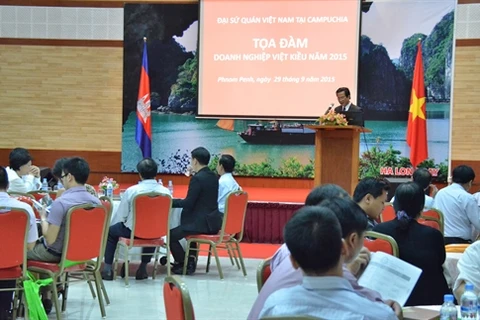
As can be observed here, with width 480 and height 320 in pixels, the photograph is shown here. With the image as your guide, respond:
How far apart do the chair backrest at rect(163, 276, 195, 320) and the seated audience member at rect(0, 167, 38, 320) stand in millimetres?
2295

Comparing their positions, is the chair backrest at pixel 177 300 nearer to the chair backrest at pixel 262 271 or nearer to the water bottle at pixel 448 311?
the chair backrest at pixel 262 271

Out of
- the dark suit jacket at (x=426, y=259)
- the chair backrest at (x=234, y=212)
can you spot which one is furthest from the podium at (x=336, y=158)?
the dark suit jacket at (x=426, y=259)

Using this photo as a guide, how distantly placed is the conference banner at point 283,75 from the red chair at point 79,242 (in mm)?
7032

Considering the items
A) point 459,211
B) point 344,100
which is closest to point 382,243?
point 459,211

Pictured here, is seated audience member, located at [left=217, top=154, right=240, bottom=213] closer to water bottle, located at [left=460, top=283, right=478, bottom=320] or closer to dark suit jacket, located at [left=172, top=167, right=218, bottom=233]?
dark suit jacket, located at [left=172, top=167, right=218, bottom=233]

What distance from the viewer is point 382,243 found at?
3.54 meters

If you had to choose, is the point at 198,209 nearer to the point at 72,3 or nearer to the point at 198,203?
the point at 198,203

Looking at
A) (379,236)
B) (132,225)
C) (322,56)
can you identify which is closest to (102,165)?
(322,56)

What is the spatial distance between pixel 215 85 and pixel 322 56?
1.86 m

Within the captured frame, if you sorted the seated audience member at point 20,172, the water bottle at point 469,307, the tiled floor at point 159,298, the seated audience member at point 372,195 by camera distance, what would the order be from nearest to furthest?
1. the water bottle at point 469,307
2. the seated audience member at point 372,195
3. the tiled floor at point 159,298
4. the seated audience member at point 20,172

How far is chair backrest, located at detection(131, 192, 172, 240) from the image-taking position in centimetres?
634

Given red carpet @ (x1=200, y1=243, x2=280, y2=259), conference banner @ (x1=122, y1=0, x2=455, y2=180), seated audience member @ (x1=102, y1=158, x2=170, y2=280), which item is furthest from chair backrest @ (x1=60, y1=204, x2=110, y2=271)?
conference banner @ (x1=122, y1=0, x2=455, y2=180)

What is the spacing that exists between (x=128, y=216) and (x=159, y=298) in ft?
3.27

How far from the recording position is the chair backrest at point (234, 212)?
6825 mm
